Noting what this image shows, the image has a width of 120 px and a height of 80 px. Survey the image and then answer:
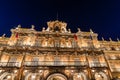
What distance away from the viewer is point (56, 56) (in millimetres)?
31438

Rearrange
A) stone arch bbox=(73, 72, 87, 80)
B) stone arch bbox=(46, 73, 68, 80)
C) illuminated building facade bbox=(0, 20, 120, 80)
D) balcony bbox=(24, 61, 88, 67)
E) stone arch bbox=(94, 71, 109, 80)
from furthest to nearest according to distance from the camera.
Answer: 1. balcony bbox=(24, 61, 88, 67)
2. stone arch bbox=(94, 71, 109, 80)
3. stone arch bbox=(73, 72, 87, 80)
4. illuminated building facade bbox=(0, 20, 120, 80)
5. stone arch bbox=(46, 73, 68, 80)

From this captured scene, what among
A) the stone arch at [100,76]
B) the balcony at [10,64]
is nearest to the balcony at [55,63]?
the balcony at [10,64]

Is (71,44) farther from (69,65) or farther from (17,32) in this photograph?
(17,32)

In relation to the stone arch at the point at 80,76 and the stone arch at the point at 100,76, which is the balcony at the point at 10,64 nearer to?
the stone arch at the point at 80,76

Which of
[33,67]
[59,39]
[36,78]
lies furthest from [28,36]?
[36,78]

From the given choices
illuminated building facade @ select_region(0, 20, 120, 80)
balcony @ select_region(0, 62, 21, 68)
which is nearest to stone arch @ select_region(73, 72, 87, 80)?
A: illuminated building facade @ select_region(0, 20, 120, 80)

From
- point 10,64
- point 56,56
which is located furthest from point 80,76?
point 10,64

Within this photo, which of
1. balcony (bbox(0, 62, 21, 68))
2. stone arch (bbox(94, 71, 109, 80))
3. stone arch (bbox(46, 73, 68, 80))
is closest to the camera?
stone arch (bbox(46, 73, 68, 80))

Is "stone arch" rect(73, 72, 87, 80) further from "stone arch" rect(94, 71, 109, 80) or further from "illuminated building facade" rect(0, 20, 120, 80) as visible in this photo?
"stone arch" rect(94, 71, 109, 80)

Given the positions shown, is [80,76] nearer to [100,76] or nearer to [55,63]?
[100,76]

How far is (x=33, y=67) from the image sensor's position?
2767cm

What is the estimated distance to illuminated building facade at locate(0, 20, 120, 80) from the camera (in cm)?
2716

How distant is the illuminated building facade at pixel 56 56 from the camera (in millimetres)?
27156

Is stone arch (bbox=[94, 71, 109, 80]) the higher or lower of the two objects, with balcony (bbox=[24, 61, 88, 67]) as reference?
lower
